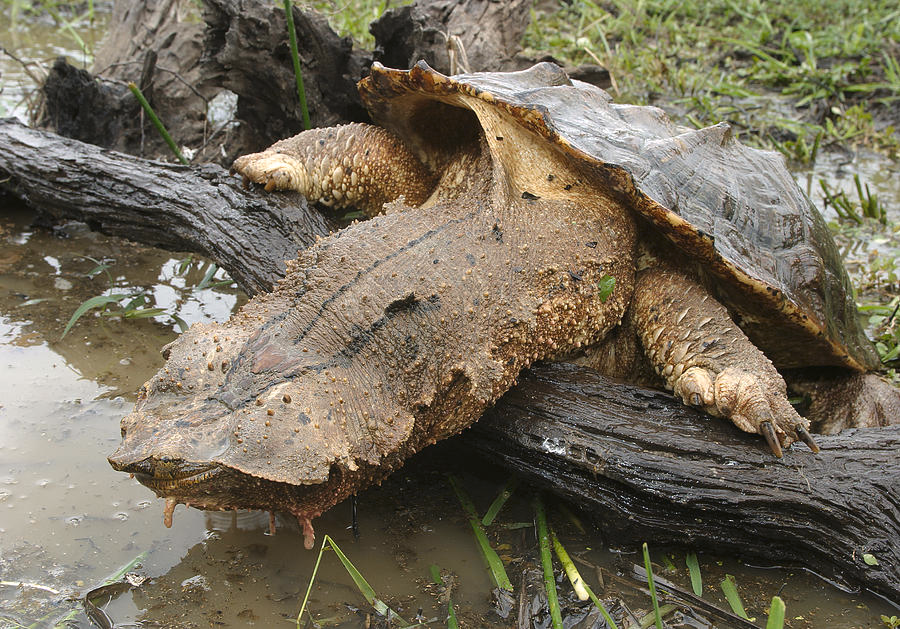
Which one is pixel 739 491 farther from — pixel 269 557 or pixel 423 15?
pixel 423 15

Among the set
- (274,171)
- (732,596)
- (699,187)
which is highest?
(699,187)

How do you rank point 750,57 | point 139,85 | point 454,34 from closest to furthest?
1. point 454,34
2. point 139,85
3. point 750,57

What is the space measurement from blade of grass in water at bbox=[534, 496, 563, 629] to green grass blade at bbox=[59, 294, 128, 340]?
2027mm

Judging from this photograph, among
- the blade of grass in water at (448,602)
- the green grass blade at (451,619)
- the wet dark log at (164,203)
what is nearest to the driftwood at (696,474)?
the blade of grass in water at (448,602)

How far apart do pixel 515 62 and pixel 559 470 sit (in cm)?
323

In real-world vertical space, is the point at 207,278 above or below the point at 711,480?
below

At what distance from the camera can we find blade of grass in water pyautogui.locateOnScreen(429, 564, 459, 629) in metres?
2.01

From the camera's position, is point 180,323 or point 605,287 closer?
point 605,287

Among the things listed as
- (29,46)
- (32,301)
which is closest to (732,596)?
(32,301)

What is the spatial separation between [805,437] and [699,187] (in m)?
0.87

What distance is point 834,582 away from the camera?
2.32 m

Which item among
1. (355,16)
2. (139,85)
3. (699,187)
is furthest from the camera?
(355,16)

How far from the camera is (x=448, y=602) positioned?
2145 millimetres

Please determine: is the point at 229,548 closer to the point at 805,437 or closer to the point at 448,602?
the point at 448,602
